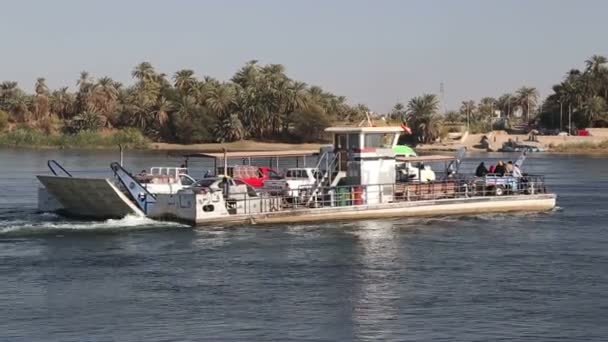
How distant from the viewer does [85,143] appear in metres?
166

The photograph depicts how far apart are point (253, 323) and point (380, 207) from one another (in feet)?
71.7

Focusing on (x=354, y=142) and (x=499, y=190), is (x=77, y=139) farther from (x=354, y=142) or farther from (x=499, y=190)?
(x=354, y=142)

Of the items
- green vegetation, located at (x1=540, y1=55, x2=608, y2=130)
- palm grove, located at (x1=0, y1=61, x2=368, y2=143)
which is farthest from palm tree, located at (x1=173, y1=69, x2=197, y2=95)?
green vegetation, located at (x1=540, y1=55, x2=608, y2=130)

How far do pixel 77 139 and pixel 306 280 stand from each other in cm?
14036

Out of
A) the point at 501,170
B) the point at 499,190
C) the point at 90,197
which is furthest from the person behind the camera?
the point at 501,170

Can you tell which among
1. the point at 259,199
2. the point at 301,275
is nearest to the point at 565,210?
the point at 259,199

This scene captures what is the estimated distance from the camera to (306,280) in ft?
110

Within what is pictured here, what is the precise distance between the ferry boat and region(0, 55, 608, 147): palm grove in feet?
340

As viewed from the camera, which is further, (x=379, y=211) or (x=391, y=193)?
(x=391, y=193)

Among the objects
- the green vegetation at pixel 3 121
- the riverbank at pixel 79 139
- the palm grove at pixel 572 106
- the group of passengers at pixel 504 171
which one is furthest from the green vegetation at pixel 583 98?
the group of passengers at pixel 504 171

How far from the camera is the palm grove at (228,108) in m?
162

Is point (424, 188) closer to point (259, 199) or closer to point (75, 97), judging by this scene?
point (259, 199)

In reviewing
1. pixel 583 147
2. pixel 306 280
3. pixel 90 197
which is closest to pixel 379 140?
pixel 90 197

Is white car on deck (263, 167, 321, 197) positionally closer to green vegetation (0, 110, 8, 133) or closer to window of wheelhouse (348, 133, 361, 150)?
window of wheelhouse (348, 133, 361, 150)
